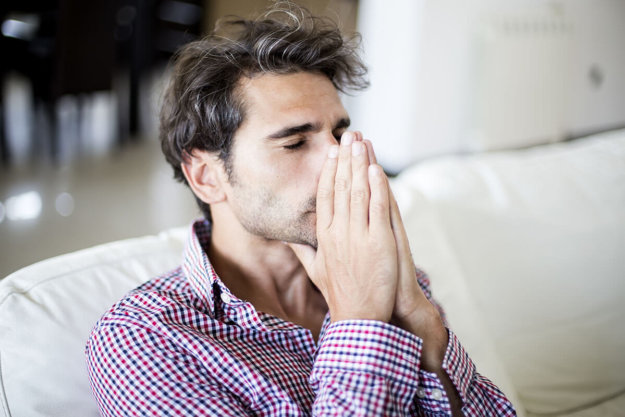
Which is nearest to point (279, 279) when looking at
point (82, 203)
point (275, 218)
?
point (275, 218)

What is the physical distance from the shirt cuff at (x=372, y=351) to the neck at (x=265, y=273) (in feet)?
0.94

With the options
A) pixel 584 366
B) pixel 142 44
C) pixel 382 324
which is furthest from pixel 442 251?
pixel 142 44

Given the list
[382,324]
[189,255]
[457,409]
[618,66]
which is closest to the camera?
[382,324]

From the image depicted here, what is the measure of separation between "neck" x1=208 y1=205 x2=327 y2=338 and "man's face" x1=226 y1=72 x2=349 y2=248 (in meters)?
0.05

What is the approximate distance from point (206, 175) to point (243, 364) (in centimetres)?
47

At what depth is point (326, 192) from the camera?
108cm

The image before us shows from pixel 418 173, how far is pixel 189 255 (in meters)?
0.78

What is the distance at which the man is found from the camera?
93cm

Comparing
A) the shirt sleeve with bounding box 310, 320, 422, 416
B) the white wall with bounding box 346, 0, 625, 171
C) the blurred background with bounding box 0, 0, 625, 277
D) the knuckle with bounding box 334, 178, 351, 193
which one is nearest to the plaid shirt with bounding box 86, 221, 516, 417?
the shirt sleeve with bounding box 310, 320, 422, 416

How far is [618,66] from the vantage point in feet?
15.1

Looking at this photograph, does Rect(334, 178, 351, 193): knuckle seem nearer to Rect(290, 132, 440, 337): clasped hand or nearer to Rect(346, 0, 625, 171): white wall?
Rect(290, 132, 440, 337): clasped hand

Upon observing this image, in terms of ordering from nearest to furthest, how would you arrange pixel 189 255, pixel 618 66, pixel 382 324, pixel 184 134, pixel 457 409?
pixel 382 324 < pixel 457 409 < pixel 189 255 < pixel 184 134 < pixel 618 66

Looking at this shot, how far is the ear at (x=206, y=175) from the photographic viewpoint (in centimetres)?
127

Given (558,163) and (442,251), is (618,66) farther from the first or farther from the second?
(442,251)
